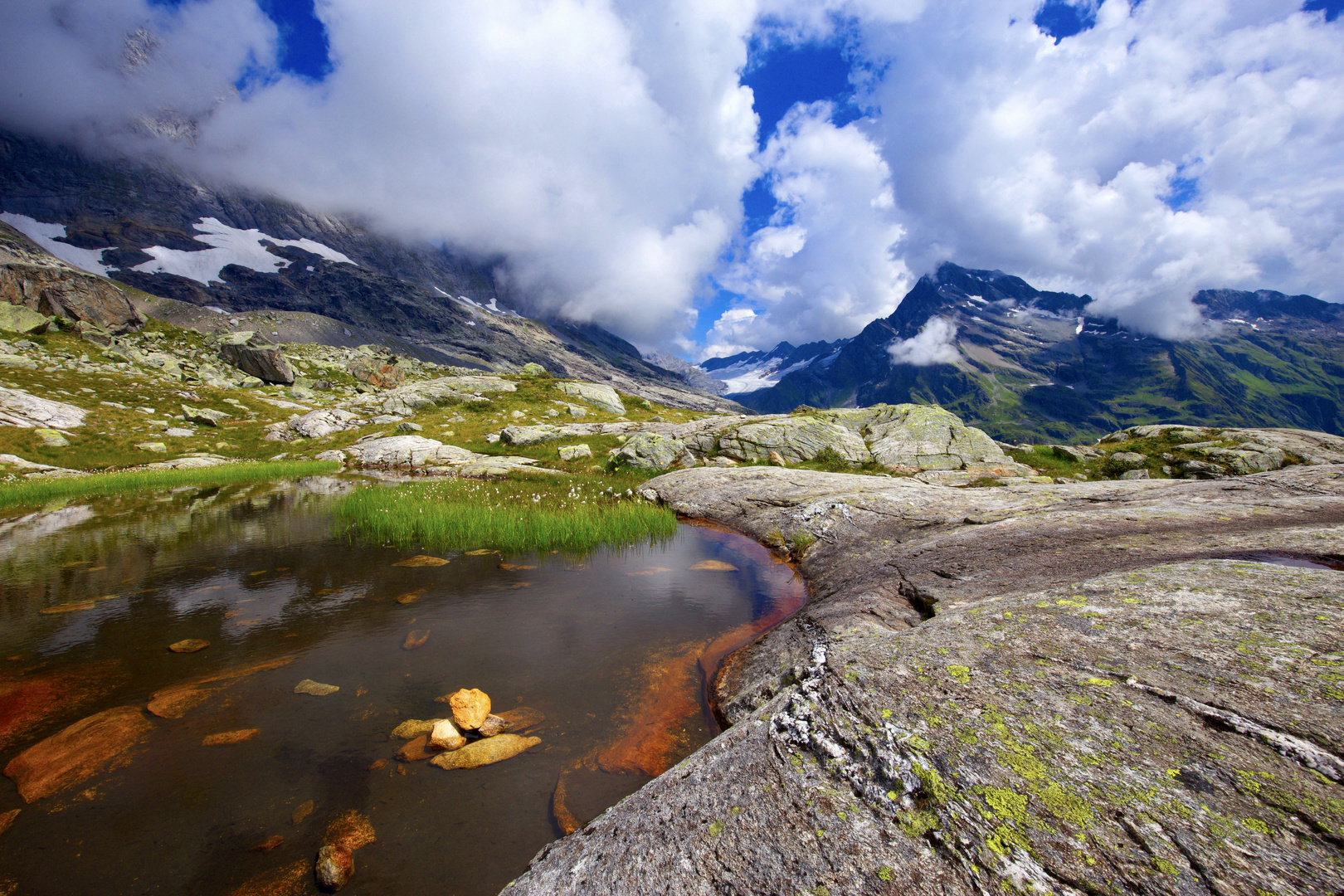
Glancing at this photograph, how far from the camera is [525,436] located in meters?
43.0

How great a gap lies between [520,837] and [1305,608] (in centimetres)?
905

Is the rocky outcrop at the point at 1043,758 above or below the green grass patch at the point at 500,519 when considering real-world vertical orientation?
below

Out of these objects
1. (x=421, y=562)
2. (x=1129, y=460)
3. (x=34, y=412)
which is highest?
(x=34, y=412)

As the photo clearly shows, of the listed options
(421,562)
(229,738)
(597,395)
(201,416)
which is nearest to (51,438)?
(201,416)

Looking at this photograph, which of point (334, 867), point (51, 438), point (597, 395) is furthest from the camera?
point (597, 395)

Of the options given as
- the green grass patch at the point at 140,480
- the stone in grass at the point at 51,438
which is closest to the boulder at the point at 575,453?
the green grass patch at the point at 140,480

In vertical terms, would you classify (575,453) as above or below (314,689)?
above

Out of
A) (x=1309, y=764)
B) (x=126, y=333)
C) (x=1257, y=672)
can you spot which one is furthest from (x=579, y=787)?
(x=126, y=333)

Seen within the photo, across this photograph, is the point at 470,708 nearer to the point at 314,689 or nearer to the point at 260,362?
the point at 314,689

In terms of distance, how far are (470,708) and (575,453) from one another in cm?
3043

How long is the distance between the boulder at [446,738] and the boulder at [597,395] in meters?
57.1

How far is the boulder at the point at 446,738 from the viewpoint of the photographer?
701cm

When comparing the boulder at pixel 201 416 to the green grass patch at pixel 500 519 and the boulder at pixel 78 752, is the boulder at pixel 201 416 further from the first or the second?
the boulder at pixel 78 752

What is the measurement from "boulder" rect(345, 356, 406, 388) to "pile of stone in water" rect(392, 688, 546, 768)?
92.5 metres
